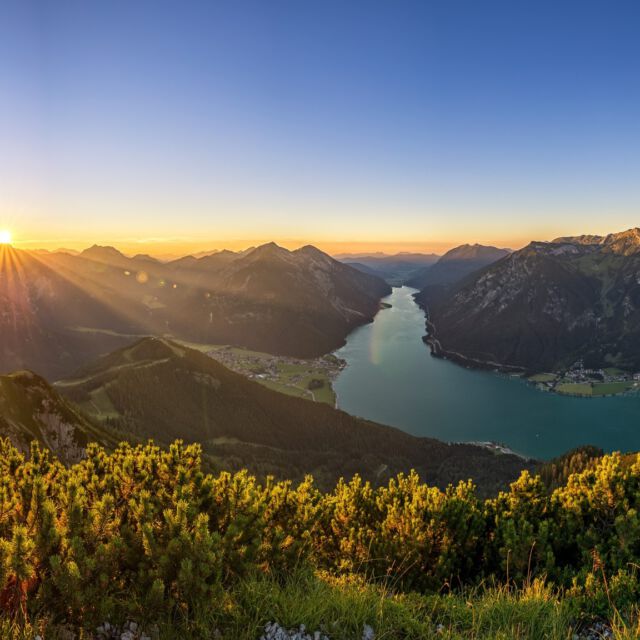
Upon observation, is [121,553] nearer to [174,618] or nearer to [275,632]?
[174,618]

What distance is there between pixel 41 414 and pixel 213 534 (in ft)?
279

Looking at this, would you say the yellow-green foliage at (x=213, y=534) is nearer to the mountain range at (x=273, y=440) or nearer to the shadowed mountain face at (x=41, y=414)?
the shadowed mountain face at (x=41, y=414)

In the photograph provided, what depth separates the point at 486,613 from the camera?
859cm

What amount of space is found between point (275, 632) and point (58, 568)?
12.8ft

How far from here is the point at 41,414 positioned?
75812 mm

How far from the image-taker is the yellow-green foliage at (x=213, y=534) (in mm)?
7090

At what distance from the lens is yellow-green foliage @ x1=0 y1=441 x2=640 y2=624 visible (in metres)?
7.09

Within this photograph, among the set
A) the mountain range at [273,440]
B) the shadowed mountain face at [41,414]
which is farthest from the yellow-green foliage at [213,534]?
the mountain range at [273,440]

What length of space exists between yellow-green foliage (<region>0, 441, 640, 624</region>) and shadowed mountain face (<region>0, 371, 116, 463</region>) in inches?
2312

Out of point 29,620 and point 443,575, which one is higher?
point 29,620

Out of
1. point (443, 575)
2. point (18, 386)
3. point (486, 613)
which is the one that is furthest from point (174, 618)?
point (18, 386)

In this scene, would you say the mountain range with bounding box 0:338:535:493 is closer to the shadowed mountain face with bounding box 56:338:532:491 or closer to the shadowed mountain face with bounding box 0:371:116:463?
the shadowed mountain face with bounding box 56:338:532:491

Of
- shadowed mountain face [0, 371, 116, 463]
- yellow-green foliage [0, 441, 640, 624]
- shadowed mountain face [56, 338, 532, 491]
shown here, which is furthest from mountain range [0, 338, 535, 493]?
yellow-green foliage [0, 441, 640, 624]

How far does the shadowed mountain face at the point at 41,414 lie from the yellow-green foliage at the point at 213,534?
193ft
